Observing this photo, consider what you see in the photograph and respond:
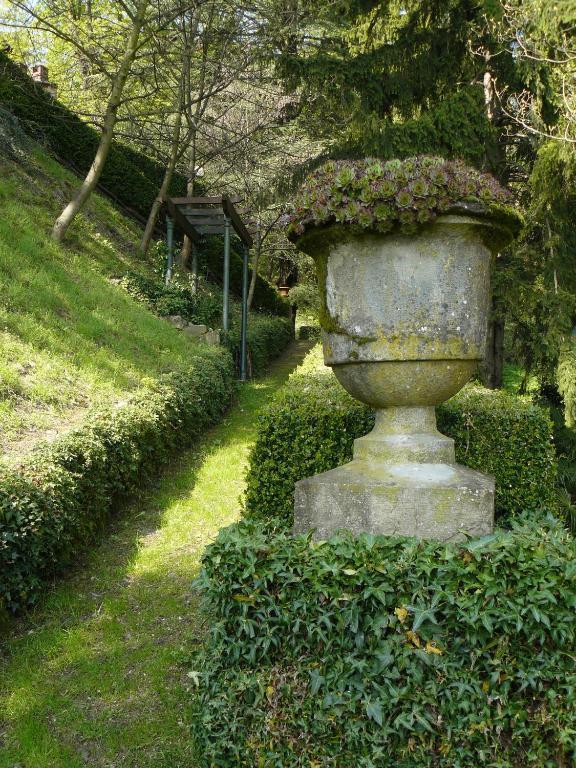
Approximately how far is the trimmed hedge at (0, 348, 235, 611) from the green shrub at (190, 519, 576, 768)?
6.55ft

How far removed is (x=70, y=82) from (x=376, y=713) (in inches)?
771

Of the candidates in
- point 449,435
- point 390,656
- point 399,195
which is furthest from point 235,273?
point 390,656

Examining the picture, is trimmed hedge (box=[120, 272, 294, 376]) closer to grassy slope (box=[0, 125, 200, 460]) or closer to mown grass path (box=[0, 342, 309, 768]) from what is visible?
grassy slope (box=[0, 125, 200, 460])

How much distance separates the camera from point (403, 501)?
341cm

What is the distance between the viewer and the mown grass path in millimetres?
3375

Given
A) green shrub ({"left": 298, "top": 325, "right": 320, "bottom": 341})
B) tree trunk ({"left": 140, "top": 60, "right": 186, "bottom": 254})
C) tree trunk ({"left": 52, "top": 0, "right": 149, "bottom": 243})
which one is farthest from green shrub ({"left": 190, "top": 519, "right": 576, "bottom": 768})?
green shrub ({"left": 298, "top": 325, "right": 320, "bottom": 341})

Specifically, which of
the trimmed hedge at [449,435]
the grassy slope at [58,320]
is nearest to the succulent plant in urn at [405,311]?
the trimmed hedge at [449,435]

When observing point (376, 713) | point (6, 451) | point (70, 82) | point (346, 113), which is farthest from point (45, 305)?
point (70, 82)

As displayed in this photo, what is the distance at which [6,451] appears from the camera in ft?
18.0

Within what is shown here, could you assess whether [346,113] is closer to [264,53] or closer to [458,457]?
[264,53]

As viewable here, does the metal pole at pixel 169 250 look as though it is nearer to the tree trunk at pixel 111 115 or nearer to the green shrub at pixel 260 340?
the green shrub at pixel 260 340

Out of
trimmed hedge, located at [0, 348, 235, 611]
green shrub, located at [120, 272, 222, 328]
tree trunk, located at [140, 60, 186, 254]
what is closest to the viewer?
trimmed hedge, located at [0, 348, 235, 611]

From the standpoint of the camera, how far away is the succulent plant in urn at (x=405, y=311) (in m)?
3.28

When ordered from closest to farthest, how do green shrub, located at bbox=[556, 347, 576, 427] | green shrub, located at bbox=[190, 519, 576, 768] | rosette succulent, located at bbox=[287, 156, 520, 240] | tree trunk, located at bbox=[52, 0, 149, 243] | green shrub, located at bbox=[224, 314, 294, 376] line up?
green shrub, located at bbox=[190, 519, 576, 768] → rosette succulent, located at bbox=[287, 156, 520, 240] → green shrub, located at bbox=[556, 347, 576, 427] → tree trunk, located at bbox=[52, 0, 149, 243] → green shrub, located at bbox=[224, 314, 294, 376]
